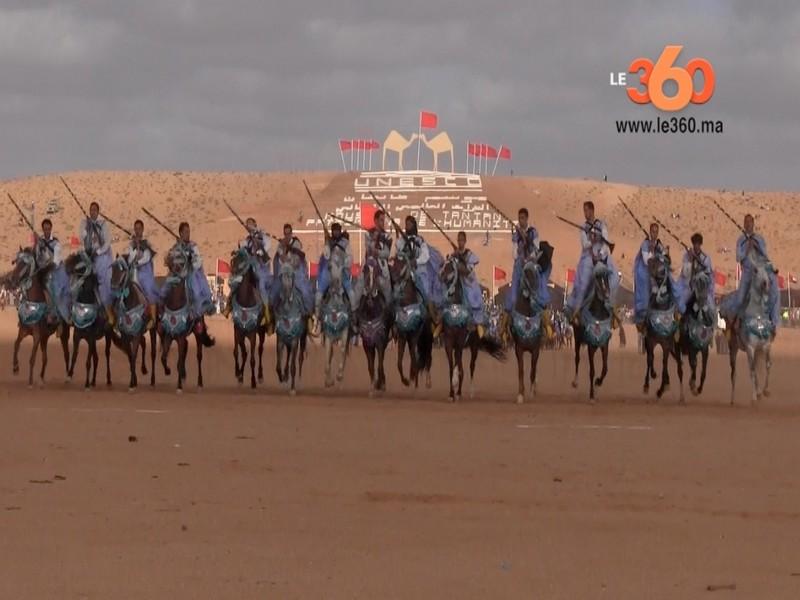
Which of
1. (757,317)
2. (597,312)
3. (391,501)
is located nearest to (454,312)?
(597,312)

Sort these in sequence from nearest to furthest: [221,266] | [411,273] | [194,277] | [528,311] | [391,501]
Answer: [391,501]
[528,311]
[411,273]
[194,277]
[221,266]

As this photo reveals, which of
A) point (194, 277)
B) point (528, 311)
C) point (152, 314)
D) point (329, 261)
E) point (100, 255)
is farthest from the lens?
point (329, 261)

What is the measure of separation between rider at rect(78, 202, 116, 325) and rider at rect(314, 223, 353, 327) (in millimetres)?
2961

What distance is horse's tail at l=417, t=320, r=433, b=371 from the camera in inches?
993

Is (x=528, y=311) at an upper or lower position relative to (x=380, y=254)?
lower

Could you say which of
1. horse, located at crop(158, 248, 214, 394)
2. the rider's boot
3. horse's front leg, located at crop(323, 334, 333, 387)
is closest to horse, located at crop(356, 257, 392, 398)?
horse's front leg, located at crop(323, 334, 333, 387)

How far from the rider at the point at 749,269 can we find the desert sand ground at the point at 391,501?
2452 millimetres

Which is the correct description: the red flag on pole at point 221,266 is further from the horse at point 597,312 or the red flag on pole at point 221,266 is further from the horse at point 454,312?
the horse at point 597,312

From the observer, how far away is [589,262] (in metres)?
24.5

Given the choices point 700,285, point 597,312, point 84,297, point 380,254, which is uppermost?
point 380,254

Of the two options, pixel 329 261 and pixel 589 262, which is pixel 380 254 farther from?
pixel 589 262

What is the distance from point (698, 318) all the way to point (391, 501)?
13521mm

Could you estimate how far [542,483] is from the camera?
14.3 m

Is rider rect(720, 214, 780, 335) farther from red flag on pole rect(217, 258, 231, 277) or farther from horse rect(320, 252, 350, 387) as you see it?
red flag on pole rect(217, 258, 231, 277)
